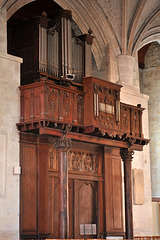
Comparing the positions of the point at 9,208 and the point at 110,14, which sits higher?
the point at 110,14

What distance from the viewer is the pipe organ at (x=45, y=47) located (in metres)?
13.2

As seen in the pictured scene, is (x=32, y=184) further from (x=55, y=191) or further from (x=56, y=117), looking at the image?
(x=56, y=117)

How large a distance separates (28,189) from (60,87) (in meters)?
2.89

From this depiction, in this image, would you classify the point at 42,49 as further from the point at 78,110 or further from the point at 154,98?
the point at 154,98

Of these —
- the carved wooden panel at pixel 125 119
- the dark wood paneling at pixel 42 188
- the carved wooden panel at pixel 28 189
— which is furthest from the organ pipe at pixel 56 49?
the carved wooden panel at pixel 28 189

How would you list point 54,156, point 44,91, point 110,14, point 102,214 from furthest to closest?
point 110,14
point 102,214
point 54,156
point 44,91

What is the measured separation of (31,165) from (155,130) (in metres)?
10.2

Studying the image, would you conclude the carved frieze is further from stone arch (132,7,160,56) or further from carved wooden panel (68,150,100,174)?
stone arch (132,7,160,56)

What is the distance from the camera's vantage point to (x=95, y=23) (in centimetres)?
1697

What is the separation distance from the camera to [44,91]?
1223 centimetres

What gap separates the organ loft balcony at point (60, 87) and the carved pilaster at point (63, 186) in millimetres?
351

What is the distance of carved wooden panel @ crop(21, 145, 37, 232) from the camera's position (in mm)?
12648

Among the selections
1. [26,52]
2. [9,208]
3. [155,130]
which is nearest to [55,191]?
[9,208]

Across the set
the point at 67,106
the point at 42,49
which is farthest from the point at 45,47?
the point at 67,106
